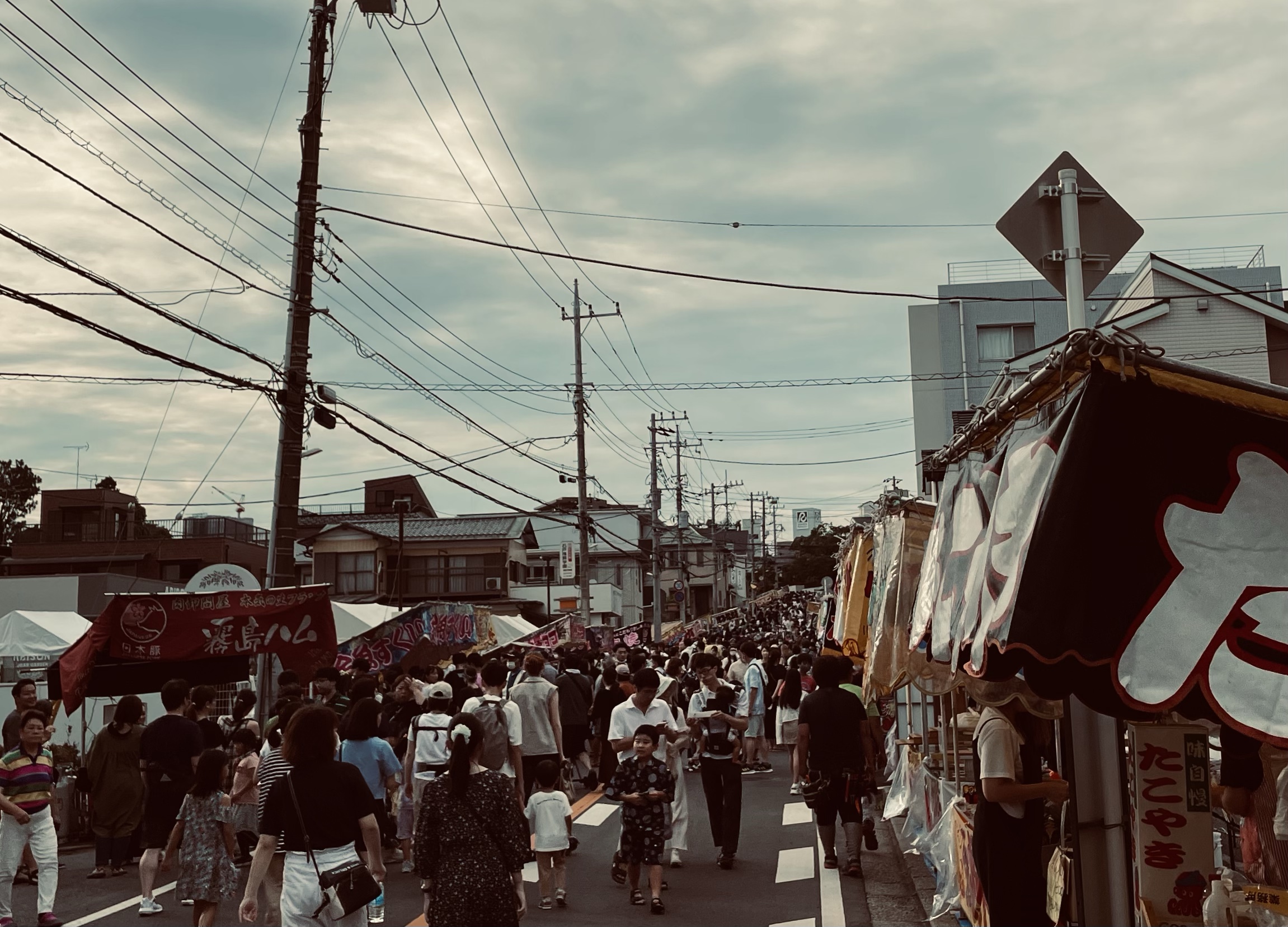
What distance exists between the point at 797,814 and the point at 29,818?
9129 mm

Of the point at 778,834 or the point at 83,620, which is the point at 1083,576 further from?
the point at 83,620

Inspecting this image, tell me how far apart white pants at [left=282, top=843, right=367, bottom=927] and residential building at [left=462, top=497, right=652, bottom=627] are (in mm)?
54294

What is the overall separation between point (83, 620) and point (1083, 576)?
73.8ft

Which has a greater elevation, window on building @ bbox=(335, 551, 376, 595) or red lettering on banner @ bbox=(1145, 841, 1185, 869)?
window on building @ bbox=(335, 551, 376, 595)

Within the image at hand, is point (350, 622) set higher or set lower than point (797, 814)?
higher

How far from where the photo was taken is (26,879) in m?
11.7

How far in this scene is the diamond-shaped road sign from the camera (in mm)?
6406

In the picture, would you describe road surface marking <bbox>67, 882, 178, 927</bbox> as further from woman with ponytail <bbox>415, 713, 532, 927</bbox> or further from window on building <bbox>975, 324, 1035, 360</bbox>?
window on building <bbox>975, 324, 1035, 360</bbox>

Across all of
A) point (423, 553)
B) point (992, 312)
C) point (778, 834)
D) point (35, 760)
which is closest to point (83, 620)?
point (35, 760)

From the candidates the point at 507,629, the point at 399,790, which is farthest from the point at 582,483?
the point at 399,790

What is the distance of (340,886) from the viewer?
6.20 m

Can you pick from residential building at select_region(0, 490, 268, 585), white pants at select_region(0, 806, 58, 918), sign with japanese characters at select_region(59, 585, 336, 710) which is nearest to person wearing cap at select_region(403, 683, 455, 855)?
white pants at select_region(0, 806, 58, 918)

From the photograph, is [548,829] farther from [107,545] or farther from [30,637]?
[107,545]

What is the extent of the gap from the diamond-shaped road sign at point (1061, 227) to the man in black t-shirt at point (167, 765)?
8.37 meters
